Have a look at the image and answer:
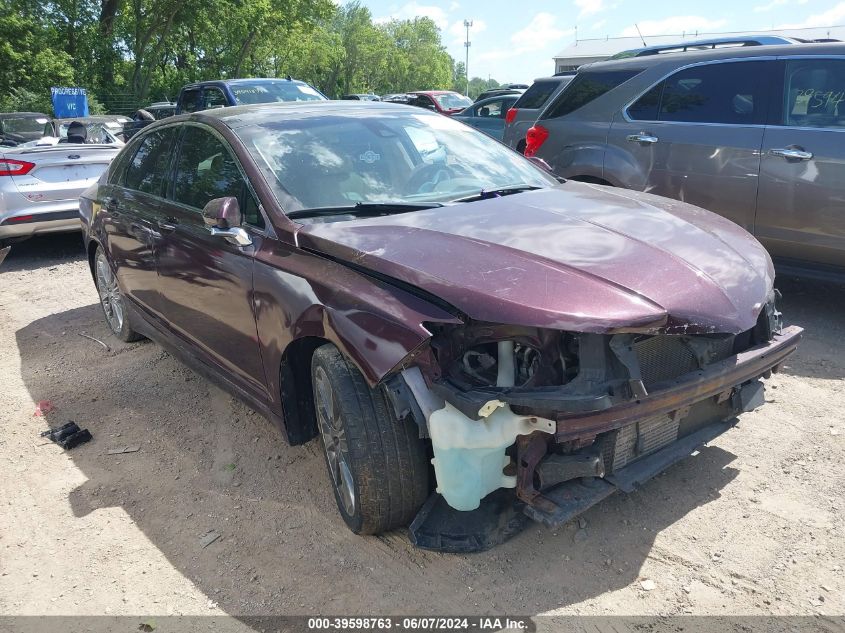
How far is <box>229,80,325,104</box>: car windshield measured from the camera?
11344mm

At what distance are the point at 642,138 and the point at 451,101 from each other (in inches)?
715

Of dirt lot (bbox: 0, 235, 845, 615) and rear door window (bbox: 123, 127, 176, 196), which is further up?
rear door window (bbox: 123, 127, 176, 196)

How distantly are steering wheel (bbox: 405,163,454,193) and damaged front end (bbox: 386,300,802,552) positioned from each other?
3.96 feet

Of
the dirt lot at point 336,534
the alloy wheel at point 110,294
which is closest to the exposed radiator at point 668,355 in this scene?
the dirt lot at point 336,534

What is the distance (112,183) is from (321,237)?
296 centimetres

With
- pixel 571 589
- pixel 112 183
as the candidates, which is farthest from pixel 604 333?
pixel 112 183

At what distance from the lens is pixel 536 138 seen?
6.66 m

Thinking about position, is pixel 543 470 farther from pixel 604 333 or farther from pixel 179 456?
pixel 179 456

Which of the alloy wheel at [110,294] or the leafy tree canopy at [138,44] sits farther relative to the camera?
the leafy tree canopy at [138,44]

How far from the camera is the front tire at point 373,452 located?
8.63 feet

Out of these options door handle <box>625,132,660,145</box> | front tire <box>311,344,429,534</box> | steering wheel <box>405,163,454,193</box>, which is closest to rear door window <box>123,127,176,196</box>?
steering wheel <box>405,163,454,193</box>

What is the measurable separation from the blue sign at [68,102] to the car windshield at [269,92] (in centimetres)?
1393

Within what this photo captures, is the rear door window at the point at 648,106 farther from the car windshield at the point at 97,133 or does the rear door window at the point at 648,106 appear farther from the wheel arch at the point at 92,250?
the car windshield at the point at 97,133

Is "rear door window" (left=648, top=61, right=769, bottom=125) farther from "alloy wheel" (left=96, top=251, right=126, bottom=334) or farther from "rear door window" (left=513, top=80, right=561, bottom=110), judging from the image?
"alloy wheel" (left=96, top=251, right=126, bottom=334)
